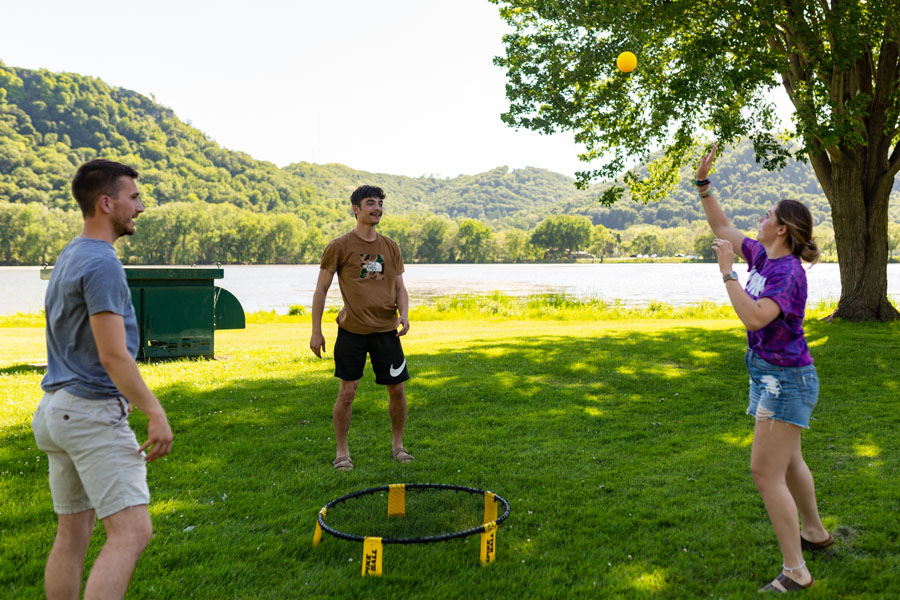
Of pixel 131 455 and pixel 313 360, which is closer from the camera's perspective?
pixel 131 455

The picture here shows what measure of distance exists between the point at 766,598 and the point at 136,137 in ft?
523

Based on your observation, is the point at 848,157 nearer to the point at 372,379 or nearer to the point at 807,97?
the point at 807,97

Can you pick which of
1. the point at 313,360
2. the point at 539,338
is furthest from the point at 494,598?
the point at 539,338

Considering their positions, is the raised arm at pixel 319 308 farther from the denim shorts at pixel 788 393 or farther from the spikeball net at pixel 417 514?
the denim shorts at pixel 788 393

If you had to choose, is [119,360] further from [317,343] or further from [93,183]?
[317,343]

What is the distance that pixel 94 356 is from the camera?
2.53 m

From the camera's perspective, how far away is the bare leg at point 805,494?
11.8 feet

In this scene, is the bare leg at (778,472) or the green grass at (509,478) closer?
the bare leg at (778,472)

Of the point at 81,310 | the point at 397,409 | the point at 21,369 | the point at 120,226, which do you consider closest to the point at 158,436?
the point at 81,310

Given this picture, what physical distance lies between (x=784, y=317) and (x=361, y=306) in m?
3.36

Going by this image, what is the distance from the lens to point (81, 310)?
250 cm

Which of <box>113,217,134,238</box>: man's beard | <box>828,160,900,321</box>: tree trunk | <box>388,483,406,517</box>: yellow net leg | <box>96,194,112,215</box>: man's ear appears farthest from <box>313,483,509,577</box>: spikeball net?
<box>828,160,900,321</box>: tree trunk

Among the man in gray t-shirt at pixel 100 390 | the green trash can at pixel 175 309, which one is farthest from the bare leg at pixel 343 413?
the green trash can at pixel 175 309

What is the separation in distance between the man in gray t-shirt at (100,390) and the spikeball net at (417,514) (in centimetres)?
150
